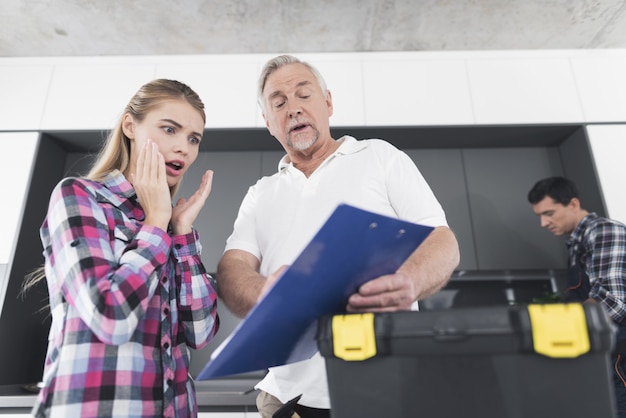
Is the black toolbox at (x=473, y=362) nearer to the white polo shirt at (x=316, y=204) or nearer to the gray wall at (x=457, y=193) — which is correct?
the white polo shirt at (x=316, y=204)

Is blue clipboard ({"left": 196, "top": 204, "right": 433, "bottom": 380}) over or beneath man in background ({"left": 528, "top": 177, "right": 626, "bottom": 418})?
beneath

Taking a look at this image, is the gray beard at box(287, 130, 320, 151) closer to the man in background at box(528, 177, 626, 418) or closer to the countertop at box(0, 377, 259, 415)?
the countertop at box(0, 377, 259, 415)

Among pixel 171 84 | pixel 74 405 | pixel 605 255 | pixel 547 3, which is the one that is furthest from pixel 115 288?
pixel 547 3

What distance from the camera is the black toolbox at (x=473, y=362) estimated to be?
428mm

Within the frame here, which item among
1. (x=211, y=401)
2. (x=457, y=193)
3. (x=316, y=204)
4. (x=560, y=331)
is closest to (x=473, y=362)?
(x=560, y=331)

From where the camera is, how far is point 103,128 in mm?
2514

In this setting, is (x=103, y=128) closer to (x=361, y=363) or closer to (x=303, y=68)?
(x=303, y=68)

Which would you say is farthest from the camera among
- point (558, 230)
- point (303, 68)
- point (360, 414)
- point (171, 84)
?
point (558, 230)

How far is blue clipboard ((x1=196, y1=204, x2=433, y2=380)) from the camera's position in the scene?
0.43 meters

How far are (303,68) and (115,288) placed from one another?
826 mm

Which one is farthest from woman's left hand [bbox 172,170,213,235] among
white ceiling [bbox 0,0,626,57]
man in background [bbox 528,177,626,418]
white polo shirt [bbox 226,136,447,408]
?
white ceiling [bbox 0,0,626,57]

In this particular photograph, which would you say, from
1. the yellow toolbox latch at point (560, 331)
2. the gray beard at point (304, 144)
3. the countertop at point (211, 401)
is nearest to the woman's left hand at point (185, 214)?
the gray beard at point (304, 144)

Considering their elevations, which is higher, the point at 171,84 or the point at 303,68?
the point at 303,68

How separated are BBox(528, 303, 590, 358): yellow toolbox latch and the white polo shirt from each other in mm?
446
